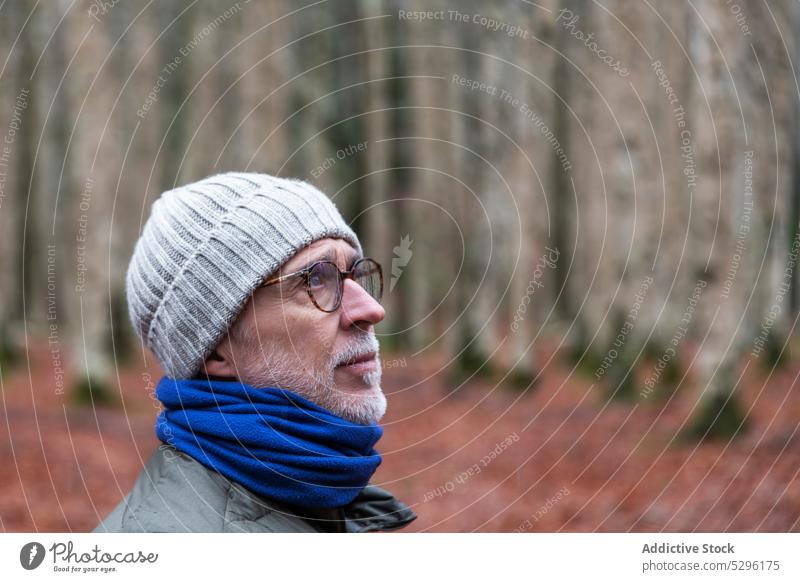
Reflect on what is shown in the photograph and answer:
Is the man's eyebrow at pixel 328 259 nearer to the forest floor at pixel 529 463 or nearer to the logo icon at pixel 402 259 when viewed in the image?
the forest floor at pixel 529 463

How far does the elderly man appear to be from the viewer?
2383 mm

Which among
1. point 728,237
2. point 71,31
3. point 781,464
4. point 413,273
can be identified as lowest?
point 413,273

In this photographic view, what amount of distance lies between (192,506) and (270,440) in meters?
0.27

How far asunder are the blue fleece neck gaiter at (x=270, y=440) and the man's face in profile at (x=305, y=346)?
63 mm

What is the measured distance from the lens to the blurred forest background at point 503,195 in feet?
24.0

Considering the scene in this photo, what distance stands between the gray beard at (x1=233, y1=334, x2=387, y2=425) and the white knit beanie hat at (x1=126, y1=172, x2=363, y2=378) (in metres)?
0.12

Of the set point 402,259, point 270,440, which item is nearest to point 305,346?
point 270,440

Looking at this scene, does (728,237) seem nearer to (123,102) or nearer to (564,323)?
(123,102)

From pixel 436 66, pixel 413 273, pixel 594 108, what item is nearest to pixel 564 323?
pixel 413 273

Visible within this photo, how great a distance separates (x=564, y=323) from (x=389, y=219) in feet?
17.3

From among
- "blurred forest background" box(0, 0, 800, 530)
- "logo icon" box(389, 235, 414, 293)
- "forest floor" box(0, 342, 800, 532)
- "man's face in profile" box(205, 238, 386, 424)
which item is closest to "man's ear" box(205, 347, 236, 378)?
"man's face in profile" box(205, 238, 386, 424)

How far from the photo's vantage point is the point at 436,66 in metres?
17.3

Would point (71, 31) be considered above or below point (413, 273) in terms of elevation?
above

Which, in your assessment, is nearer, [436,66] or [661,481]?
[661,481]
